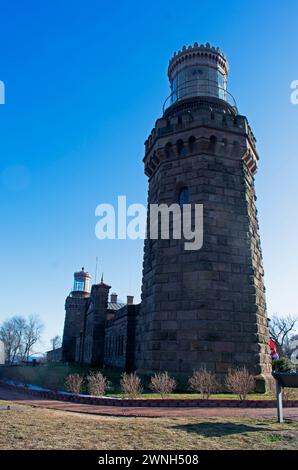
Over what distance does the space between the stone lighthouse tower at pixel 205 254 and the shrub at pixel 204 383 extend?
3.03 ft

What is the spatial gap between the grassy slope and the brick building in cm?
583

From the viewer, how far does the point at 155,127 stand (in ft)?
57.7

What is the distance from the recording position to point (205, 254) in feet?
46.1

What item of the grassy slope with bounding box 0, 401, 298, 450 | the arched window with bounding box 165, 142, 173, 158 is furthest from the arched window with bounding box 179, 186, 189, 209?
the grassy slope with bounding box 0, 401, 298, 450

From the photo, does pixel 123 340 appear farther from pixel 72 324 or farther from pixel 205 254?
pixel 72 324

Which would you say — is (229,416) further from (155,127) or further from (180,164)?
(155,127)

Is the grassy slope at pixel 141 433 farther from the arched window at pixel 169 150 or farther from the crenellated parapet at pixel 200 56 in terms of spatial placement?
the crenellated parapet at pixel 200 56

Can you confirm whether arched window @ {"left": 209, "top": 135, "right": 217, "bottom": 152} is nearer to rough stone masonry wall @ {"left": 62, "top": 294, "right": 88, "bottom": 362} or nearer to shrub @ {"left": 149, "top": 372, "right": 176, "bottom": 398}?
shrub @ {"left": 149, "top": 372, "right": 176, "bottom": 398}

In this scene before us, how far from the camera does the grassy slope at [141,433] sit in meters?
5.26

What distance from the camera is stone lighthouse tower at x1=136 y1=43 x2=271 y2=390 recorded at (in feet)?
43.6

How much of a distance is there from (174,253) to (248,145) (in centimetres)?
597

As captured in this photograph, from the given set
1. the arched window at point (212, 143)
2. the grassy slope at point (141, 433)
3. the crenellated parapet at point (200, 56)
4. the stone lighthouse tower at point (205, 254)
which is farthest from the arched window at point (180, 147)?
the grassy slope at point (141, 433)

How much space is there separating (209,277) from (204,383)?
159 inches

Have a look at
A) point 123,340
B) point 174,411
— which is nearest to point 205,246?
point 174,411
